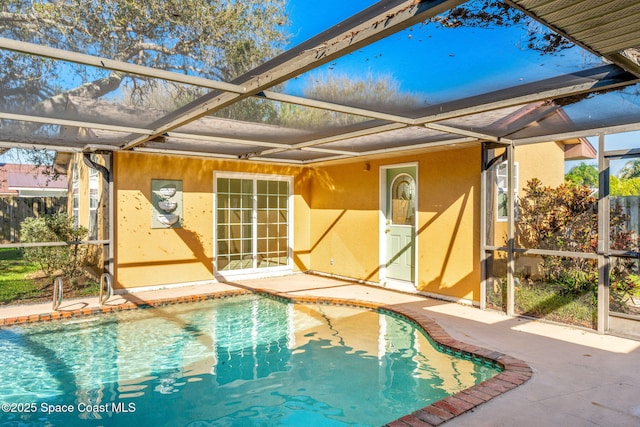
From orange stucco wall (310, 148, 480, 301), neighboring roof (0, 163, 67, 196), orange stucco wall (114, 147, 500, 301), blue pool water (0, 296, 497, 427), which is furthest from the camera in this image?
neighboring roof (0, 163, 67, 196)

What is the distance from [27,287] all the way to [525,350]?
28.5 feet

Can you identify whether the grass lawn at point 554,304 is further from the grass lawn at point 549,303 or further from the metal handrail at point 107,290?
the metal handrail at point 107,290

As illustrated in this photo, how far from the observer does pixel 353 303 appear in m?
6.93

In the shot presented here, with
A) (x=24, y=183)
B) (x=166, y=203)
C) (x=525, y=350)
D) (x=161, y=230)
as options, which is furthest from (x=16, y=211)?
(x=525, y=350)

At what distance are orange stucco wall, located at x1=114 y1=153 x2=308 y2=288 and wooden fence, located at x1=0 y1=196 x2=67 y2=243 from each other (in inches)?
249

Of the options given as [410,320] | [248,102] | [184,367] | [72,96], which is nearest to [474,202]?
[410,320]

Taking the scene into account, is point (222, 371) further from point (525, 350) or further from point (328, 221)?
point (328, 221)

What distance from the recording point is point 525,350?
459 centimetres

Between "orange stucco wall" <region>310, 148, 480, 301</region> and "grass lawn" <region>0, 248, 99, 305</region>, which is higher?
"orange stucco wall" <region>310, 148, 480, 301</region>

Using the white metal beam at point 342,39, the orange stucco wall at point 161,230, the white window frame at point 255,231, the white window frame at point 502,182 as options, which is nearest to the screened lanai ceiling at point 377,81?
the white metal beam at point 342,39

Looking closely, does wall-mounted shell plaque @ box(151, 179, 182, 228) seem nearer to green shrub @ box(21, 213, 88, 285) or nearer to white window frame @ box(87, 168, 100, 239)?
white window frame @ box(87, 168, 100, 239)

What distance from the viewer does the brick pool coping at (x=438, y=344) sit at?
3.07 meters

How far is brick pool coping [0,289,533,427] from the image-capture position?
3.07 m

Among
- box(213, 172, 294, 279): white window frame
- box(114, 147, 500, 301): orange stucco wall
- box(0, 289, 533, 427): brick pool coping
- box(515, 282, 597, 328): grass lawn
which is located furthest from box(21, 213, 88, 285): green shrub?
box(515, 282, 597, 328): grass lawn
